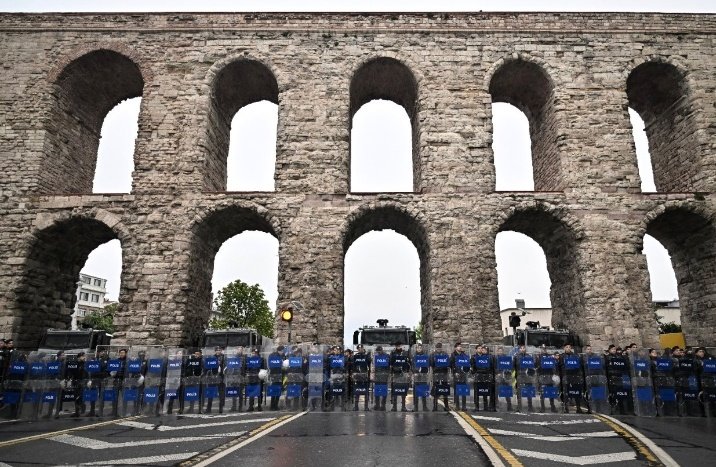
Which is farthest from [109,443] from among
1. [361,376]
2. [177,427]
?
[361,376]

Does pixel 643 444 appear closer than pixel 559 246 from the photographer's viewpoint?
Yes

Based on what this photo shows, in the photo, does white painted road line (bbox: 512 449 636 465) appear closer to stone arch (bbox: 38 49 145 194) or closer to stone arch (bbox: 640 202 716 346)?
stone arch (bbox: 640 202 716 346)

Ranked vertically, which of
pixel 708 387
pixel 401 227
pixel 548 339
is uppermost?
pixel 401 227

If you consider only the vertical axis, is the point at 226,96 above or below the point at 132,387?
above

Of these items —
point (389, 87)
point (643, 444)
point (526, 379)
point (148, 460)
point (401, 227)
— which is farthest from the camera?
point (389, 87)

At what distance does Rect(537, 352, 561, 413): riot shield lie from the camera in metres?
10.8

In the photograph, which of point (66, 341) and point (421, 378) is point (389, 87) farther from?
point (66, 341)

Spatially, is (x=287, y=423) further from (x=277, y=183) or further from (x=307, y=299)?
(x=277, y=183)

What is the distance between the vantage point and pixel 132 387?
10836 mm

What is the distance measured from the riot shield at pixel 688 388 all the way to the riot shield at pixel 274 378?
28.8 feet

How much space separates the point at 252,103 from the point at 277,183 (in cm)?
563

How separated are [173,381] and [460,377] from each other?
6.43m

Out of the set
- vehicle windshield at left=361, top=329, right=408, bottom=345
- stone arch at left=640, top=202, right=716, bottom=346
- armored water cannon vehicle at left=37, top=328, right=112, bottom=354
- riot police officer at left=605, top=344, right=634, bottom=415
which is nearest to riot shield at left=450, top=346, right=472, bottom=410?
riot police officer at left=605, top=344, right=634, bottom=415

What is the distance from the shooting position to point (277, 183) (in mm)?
16906
